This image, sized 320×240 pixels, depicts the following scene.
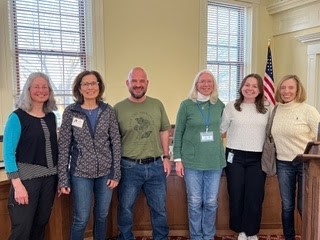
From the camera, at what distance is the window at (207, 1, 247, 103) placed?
5309 millimetres

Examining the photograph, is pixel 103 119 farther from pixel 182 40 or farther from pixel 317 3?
pixel 317 3

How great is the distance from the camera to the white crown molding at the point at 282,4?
4900 millimetres

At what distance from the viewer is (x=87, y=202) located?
212cm

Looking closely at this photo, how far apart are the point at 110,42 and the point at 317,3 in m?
2.93

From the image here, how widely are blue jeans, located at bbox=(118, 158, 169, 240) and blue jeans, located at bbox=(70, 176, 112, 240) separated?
Answer: 175 mm

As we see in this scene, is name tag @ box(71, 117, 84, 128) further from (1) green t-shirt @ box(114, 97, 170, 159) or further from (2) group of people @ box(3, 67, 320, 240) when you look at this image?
(1) green t-shirt @ box(114, 97, 170, 159)

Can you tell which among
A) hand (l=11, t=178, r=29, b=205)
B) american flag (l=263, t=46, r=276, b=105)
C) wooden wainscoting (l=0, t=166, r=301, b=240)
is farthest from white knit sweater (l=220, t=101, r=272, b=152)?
american flag (l=263, t=46, r=276, b=105)

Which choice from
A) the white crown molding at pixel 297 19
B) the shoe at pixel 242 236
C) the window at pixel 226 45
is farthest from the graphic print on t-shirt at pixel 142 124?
the white crown molding at pixel 297 19

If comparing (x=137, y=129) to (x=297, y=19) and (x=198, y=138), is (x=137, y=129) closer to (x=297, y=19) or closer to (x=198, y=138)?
(x=198, y=138)

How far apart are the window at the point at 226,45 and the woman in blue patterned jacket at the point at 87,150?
348 centimetres

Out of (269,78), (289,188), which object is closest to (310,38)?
(269,78)

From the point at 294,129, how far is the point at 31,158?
1671 mm

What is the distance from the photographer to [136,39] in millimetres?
4469

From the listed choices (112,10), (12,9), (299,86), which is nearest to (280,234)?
(299,86)
